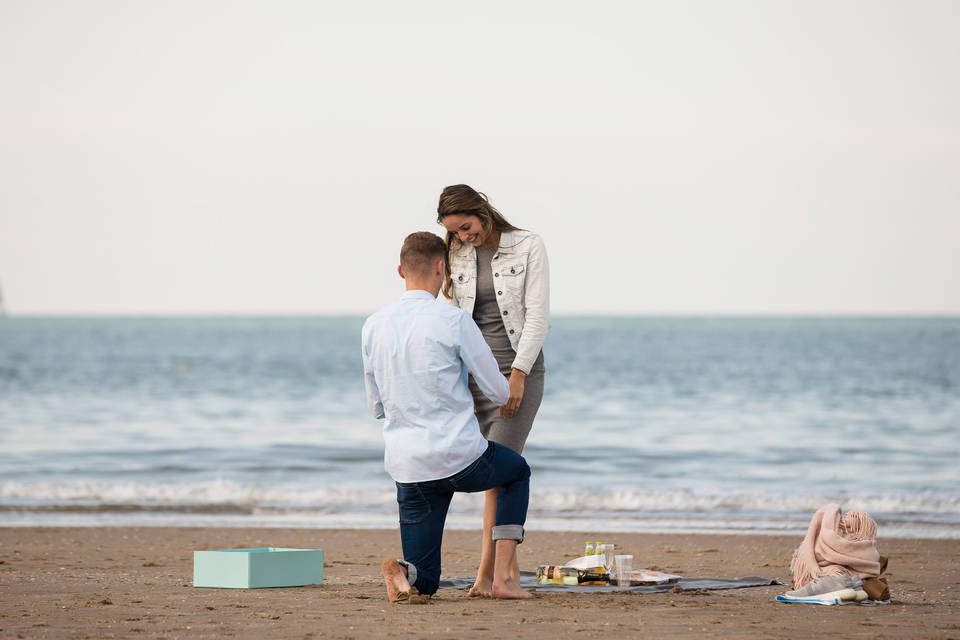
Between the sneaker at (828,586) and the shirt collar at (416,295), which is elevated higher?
the shirt collar at (416,295)

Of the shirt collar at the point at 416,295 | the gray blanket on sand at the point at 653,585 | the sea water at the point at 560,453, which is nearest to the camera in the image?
the shirt collar at the point at 416,295

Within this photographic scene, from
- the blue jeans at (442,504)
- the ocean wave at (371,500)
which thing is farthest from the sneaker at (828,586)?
the ocean wave at (371,500)

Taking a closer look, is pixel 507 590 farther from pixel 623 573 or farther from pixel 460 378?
pixel 460 378

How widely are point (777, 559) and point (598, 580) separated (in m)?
1.99

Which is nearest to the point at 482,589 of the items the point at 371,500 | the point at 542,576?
the point at 542,576

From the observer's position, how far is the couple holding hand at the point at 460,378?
180 inches

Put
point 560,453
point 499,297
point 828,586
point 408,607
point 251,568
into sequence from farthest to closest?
point 560,453
point 251,568
point 499,297
point 828,586
point 408,607

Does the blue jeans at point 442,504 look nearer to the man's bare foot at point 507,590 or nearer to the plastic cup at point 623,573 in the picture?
the man's bare foot at point 507,590

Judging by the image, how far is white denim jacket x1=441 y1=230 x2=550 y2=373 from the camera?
505 centimetres

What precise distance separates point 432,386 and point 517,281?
77 centimetres

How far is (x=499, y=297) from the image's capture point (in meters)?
5.09

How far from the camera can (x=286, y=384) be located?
31.2 metres

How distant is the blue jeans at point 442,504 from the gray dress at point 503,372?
0.76 feet

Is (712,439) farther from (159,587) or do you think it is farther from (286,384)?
(286,384)
